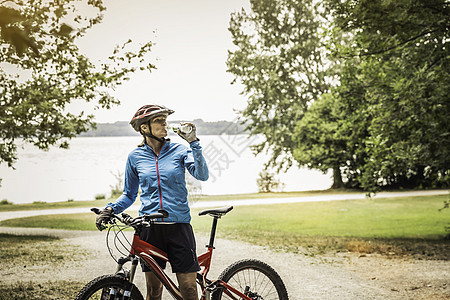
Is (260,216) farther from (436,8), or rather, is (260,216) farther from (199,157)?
(199,157)

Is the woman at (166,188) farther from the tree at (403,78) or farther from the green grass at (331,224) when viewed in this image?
the green grass at (331,224)

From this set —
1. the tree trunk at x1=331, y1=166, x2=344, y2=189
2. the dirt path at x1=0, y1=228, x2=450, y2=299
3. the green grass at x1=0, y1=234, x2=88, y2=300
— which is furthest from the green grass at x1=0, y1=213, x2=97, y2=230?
the tree trunk at x1=331, y1=166, x2=344, y2=189

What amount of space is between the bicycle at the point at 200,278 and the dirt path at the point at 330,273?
8.04 feet

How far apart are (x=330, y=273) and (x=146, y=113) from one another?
210 inches

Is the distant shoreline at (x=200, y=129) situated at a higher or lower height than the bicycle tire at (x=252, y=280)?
higher

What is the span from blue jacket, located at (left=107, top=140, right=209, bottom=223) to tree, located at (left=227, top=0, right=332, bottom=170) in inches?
854

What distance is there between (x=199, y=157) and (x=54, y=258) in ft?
22.5

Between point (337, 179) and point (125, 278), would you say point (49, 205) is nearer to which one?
point (337, 179)

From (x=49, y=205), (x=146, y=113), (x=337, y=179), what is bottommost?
(x=49, y=205)

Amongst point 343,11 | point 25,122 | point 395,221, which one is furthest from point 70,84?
point 395,221

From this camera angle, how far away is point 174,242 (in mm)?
3303

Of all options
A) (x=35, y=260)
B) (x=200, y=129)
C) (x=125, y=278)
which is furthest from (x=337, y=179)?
(x=125, y=278)

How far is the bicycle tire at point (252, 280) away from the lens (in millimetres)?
3725

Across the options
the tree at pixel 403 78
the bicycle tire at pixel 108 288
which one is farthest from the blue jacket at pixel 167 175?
the tree at pixel 403 78
